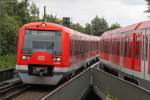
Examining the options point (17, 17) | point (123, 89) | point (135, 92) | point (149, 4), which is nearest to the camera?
point (135, 92)

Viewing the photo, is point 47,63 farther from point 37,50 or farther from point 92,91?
point 92,91

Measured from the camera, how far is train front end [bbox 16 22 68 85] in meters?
25.2

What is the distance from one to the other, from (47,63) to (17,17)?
181 ft

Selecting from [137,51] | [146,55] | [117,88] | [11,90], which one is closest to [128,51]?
[137,51]

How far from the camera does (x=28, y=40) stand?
2598 centimetres

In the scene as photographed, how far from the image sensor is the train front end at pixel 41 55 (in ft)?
82.8

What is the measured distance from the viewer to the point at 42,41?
2577 centimetres

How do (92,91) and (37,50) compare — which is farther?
(92,91)

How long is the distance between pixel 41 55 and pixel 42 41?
0.69 meters

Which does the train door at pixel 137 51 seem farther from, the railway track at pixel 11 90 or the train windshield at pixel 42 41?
the railway track at pixel 11 90

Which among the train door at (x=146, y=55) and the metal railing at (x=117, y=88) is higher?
the train door at (x=146, y=55)

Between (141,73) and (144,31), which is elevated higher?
(144,31)

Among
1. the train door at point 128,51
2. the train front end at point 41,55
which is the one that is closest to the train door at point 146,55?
the train door at point 128,51

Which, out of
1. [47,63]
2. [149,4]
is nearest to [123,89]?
[47,63]
